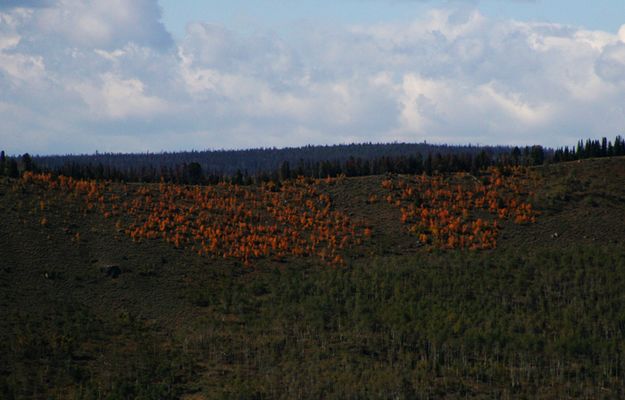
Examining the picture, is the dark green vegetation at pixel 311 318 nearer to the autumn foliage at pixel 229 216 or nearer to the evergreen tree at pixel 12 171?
the autumn foliage at pixel 229 216

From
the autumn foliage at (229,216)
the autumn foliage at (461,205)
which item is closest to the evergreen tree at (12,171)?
the autumn foliage at (229,216)

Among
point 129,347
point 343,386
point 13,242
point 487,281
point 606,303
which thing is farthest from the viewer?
point 13,242

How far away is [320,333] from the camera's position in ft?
190

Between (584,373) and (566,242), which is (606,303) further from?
(566,242)

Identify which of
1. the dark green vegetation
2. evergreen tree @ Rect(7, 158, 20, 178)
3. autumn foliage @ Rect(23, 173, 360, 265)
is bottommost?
the dark green vegetation

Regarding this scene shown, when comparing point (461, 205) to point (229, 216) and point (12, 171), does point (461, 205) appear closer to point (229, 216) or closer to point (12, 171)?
point (229, 216)

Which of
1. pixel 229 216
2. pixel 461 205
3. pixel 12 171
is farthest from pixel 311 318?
pixel 12 171

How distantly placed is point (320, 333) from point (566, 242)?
3195 centimetres

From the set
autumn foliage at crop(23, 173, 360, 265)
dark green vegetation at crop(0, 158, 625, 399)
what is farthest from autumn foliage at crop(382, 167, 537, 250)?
autumn foliage at crop(23, 173, 360, 265)

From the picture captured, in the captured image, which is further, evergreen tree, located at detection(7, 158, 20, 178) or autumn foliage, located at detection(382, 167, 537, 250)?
evergreen tree, located at detection(7, 158, 20, 178)

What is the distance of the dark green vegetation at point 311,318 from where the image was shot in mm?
49312

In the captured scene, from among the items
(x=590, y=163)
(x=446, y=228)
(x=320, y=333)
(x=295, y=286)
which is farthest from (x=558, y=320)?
(x=590, y=163)

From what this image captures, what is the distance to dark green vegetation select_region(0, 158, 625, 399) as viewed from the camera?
4931 cm

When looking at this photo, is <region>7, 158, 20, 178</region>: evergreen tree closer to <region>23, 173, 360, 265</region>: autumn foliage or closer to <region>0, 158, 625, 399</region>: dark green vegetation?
<region>23, 173, 360, 265</region>: autumn foliage
